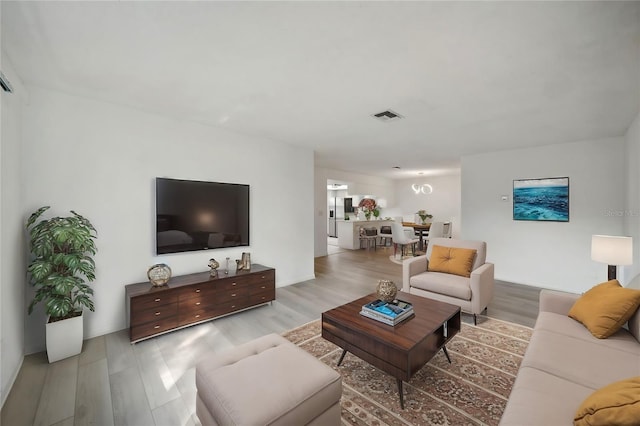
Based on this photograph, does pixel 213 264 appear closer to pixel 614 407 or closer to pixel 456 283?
pixel 456 283

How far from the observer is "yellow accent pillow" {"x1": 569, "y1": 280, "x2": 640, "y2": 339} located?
5.74 feet

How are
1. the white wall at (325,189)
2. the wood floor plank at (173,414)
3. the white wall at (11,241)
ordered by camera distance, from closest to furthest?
the wood floor plank at (173,414) → the white wall at (11,241) → the white wall at (325,189)

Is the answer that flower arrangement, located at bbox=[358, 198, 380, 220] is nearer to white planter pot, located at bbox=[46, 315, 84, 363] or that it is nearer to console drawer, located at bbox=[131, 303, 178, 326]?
console drawer, located at bbox=[131, 303, 178, 326]

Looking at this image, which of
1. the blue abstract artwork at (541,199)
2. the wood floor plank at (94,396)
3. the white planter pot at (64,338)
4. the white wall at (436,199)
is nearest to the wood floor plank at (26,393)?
the white planter pot at (64,338)

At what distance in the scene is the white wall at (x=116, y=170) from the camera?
2490 mm

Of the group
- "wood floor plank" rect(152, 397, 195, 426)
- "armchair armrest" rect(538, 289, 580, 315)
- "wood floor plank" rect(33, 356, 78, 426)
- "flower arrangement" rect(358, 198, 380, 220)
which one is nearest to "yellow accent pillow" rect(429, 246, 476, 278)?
"armchair armrest" rect(538, 289, 580, 315)

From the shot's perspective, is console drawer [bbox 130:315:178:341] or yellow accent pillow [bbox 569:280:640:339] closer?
yellow accent pillow [bbox 569:280:640:339]

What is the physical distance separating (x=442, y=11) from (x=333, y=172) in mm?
6081

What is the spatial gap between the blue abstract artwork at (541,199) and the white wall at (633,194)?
28.4 inches

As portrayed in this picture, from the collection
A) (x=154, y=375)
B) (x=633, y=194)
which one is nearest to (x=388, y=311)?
(x=154, y=375)

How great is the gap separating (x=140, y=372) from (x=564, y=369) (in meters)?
2.95

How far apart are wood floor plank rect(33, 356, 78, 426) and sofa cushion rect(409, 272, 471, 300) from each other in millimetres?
3349

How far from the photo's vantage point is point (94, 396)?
6.19 ft

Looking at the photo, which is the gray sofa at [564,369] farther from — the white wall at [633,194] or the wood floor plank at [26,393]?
the wood floor plank at [26,393]
